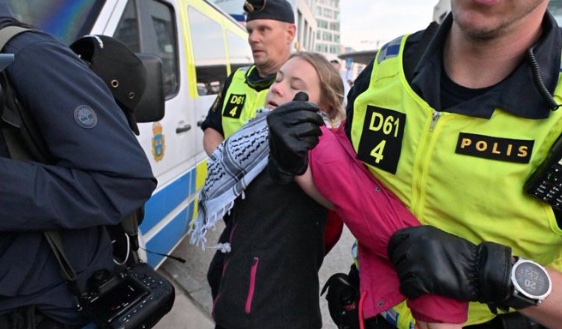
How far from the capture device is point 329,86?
1460 millimetres

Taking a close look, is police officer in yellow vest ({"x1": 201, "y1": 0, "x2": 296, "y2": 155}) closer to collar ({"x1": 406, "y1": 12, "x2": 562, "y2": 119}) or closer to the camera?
the camera

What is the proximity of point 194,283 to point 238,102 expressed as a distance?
1575 millimetres

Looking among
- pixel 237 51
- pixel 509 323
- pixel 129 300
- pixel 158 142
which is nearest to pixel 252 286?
pixel 129 300

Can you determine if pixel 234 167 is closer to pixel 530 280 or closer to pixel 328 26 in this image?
pixel 530 280

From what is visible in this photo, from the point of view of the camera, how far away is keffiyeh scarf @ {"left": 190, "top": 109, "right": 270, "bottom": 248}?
1266 mm

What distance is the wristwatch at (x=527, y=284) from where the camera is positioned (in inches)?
30.9

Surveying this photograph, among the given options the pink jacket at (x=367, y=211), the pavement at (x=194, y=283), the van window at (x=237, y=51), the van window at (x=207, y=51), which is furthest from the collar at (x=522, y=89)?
the van window at (x=237, y=51)

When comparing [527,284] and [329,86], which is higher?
[329,86]

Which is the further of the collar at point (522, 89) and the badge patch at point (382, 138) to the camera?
the badge patch at point (382, 138)

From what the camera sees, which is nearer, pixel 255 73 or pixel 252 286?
pixel 252 286

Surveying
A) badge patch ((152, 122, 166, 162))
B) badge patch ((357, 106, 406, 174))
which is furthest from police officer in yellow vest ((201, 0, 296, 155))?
badge patch ((357, 106, 406, 174))

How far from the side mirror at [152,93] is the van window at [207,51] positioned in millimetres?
1654

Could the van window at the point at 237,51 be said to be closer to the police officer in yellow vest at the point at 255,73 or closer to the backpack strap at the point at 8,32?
the police officer in yellow vest at the point at 255,73

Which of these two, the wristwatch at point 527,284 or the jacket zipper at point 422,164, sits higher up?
the jacket zipper at point 422,164
